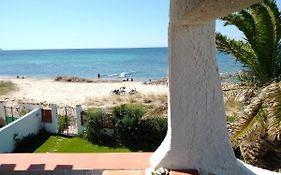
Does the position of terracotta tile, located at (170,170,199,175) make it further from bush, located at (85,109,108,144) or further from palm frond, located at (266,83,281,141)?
bush, located at (85,109,108,144)

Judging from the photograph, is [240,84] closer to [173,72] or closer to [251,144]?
[251,144]

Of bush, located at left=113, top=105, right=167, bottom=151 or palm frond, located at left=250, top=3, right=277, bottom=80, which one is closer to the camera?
palm frond, located at left=250, top=3, right=277, bottom=80

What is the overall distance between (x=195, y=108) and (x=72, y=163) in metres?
1.93

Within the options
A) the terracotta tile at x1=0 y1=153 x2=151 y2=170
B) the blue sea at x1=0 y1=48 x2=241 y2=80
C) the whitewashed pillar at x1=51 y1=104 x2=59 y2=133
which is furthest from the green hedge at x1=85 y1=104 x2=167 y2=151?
the blue sea at x1=0 y1=48 x2=241 y2=80

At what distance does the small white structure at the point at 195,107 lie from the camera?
3658mm

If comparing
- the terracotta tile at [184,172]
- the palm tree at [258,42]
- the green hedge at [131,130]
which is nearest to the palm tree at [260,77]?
the palm tree at [258,42]

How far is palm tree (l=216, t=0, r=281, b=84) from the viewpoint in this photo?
6.87m

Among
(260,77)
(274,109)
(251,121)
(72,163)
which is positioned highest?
(260,77)

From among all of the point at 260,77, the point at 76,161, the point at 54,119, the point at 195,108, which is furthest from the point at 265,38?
the point at 54,119

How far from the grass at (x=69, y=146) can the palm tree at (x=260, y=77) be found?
635cm

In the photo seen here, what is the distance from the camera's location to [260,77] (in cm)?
770

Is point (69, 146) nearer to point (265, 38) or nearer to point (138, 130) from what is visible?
point (138, 130)

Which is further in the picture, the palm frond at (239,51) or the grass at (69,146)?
the grass at (69,146)

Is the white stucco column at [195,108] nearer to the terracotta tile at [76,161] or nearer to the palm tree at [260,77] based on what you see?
the terracotta tile at [76,161]
